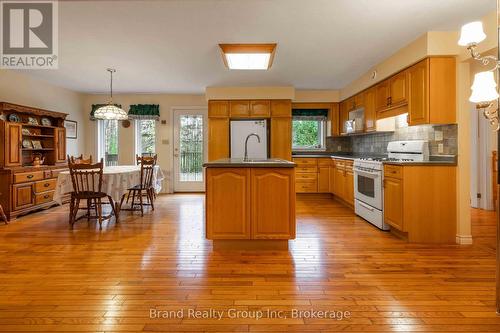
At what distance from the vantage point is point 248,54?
369 cm

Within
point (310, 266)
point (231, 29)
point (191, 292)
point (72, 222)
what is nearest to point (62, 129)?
point (72, 222)

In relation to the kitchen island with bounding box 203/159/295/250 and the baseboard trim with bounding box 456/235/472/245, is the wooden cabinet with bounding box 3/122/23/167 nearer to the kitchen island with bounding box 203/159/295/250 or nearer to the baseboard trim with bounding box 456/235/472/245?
the kitchen island with bounding box 203/159/295/250

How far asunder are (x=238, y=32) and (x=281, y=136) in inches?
123

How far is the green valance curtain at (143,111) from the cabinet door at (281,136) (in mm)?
2749

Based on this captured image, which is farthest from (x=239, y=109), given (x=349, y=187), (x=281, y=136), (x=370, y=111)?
(x=349, y=187)

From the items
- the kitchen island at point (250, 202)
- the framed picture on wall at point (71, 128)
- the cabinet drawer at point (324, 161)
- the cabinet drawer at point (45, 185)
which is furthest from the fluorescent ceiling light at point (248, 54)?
the framed picture on wall at point (71, 128)

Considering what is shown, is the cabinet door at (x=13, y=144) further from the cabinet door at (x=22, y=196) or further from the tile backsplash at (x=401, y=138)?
the tile backsplash at (x=401, y=138)

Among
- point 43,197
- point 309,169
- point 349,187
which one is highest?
point 309,169

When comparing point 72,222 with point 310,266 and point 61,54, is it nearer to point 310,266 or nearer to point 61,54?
point 61,54

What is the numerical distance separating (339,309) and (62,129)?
565 centimetres

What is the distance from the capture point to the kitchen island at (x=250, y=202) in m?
2.91

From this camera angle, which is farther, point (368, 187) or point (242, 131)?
point (242, 131)

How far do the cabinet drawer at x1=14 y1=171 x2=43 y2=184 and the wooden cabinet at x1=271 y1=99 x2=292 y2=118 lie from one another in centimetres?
426

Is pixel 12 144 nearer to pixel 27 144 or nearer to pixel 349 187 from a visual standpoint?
pixel 27 144
